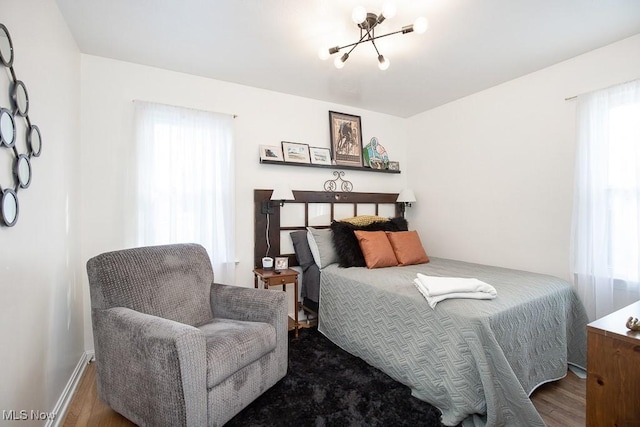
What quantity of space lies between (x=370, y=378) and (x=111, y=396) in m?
1.57

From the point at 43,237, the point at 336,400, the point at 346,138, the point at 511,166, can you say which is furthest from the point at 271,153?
the point at 511,166

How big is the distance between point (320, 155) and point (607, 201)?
2.48m

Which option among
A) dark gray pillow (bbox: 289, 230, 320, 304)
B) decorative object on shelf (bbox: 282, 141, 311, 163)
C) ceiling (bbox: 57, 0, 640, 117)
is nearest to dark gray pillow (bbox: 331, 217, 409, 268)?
dark gray pillow (bbox: 289, 230, 320, 304)

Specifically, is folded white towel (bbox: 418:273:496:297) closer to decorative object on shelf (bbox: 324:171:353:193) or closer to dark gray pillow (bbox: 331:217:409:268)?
dark gray pillow (bbox: 331:217:409:268)

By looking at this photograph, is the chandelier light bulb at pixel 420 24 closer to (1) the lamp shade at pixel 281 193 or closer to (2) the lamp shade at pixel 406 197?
(1) the lamp shade at pixel 281 193

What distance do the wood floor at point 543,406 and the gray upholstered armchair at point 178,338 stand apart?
14 cm

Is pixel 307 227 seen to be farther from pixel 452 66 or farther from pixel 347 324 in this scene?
pixel 452 66

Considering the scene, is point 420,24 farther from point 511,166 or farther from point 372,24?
point 511,166

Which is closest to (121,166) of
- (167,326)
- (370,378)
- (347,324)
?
(167,326)

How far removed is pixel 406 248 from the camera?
2910 millimetres

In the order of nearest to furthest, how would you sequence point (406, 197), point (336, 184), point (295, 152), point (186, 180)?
1. point (186, 180)
2. point (295, 152)
3. point (336, 184)
4. point (406, 197)

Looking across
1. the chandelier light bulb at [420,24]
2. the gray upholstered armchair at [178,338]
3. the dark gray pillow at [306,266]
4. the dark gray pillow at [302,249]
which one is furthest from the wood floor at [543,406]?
the chandelier light bulb at [420,24]

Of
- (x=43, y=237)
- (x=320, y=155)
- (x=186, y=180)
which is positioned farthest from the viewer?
(x=320, y=155)

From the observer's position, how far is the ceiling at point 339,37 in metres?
1.81
